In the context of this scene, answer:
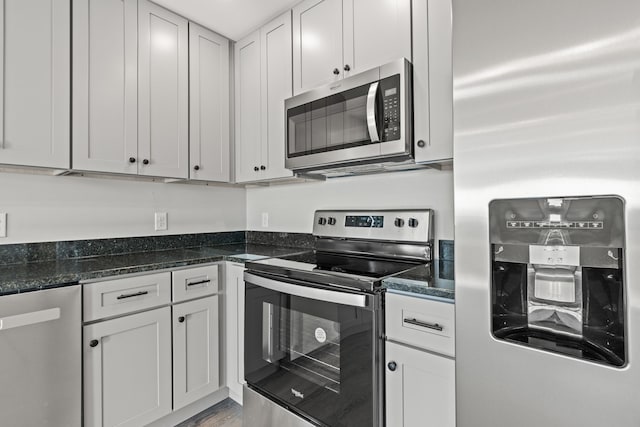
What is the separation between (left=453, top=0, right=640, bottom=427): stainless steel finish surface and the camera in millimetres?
722

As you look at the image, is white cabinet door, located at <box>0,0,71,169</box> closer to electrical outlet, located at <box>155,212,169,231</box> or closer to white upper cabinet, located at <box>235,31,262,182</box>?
electrical outlet, located at <box>155,212,169,231</box>

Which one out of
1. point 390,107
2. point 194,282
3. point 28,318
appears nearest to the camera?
point 28,318

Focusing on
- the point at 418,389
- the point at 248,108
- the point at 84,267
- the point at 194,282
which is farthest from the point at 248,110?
the point at 418,389

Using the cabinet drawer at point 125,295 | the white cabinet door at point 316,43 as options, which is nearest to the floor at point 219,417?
the cabinet drawer at point 125,295

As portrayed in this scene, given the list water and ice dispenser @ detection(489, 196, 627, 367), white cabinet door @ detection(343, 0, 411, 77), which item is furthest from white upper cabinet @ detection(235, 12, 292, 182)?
water and ice dispenser @ detection(489, 196, 627, 367)

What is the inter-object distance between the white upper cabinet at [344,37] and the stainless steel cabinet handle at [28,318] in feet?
5.38

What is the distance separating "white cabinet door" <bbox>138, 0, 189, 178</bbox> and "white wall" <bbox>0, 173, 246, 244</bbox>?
12.2 inches

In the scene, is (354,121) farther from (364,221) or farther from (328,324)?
(328,324)

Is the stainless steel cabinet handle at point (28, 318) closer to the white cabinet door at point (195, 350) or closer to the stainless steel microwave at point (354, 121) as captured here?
the white cabinet door at point (195, 350)

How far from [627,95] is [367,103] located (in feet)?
3.08

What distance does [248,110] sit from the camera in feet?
7.50

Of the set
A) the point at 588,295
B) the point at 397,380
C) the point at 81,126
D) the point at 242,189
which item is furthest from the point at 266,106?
the point at 588,295

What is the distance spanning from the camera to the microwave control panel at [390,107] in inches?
57.7

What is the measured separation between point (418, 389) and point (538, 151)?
0.89 m
